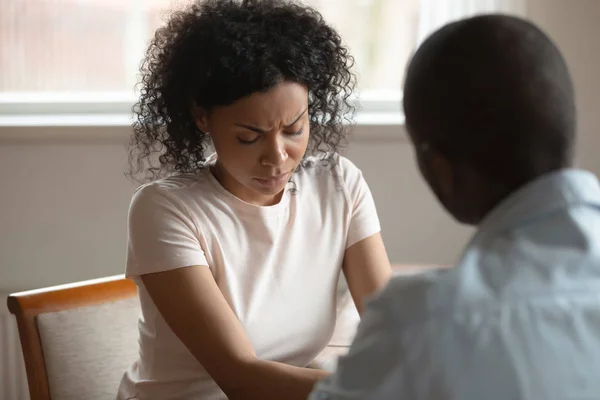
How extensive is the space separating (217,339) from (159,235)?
0.20m

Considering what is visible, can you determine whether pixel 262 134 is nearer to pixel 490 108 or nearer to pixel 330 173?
pixel 330 173

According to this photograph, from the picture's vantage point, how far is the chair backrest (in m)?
1.63

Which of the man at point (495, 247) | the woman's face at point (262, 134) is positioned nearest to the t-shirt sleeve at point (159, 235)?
the woman's face at point (262, 134)

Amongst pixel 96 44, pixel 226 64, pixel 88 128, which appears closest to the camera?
Answer: pixel 226 64

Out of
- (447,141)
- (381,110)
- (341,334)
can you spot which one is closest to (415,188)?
(381,110)

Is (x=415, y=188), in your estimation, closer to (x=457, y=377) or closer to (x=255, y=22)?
(x=255, y=22)

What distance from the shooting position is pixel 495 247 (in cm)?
78

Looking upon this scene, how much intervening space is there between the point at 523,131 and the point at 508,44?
0.27 ft

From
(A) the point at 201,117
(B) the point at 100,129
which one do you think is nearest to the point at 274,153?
(A) the point at 201,117

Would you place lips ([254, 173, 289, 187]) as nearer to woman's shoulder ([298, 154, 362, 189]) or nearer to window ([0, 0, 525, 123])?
woman's shoulder ([298, 154, 362, 189])

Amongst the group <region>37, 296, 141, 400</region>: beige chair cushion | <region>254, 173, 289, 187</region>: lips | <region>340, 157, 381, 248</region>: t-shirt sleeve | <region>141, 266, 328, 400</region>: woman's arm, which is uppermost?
<region>254, 173, 289, 187</region>: lips

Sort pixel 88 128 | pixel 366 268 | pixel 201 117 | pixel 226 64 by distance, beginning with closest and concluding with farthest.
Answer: pixel 226 64 < pixel 201 117 < pixel 366 268 < pixel 88 128

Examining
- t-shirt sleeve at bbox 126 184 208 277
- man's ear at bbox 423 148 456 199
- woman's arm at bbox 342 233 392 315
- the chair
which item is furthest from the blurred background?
man's ear at bbox 423 148 456 199

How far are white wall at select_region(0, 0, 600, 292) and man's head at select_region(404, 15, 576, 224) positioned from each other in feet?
5.46
